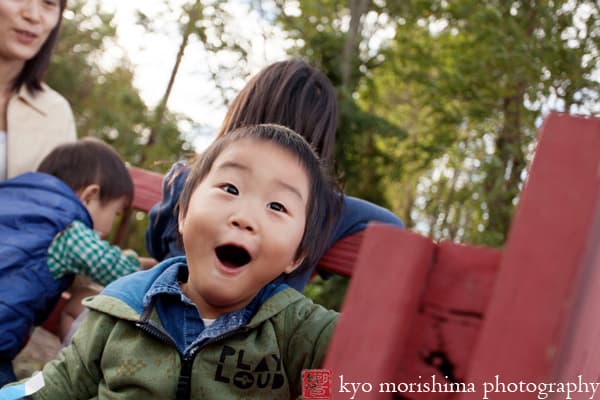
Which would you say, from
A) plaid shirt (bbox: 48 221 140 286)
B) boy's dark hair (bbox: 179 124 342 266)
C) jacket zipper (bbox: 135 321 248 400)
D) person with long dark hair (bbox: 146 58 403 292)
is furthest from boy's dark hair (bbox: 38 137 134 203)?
jacket zipper (bbox: 135 321 248 400)

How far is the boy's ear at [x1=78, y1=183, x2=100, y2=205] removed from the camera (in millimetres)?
2688

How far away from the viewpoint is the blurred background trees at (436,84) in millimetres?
3986

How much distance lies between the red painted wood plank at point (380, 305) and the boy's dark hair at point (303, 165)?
28.8 inches

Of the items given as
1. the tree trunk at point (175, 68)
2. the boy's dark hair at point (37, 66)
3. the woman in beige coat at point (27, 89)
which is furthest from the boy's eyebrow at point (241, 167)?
the tree trunk at point (175, 68)

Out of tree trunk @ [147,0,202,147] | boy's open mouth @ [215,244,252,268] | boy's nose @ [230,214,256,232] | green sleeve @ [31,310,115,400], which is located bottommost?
green sleeve @ [31,310,115,400]

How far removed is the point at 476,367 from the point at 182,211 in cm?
103

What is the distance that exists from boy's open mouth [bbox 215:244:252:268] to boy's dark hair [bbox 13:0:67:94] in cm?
210

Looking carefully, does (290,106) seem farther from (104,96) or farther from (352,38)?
(104,96)

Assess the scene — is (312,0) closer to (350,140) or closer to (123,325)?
(350,140)

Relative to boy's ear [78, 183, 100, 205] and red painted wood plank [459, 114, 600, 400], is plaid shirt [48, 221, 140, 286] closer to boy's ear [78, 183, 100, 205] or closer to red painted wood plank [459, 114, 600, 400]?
boy's ear [78, 183, 100, 205]

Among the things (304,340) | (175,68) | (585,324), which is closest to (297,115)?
(304,340)

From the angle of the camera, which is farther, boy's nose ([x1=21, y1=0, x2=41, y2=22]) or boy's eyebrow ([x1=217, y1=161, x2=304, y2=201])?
boy's nose ([x1=21, y1=0, x2=41, y2=22])

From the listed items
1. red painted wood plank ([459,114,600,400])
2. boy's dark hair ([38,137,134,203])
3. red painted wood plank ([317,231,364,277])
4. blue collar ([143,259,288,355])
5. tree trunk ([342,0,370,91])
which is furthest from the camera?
tree trunk ([342,0,370,91])

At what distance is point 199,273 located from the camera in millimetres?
1478
